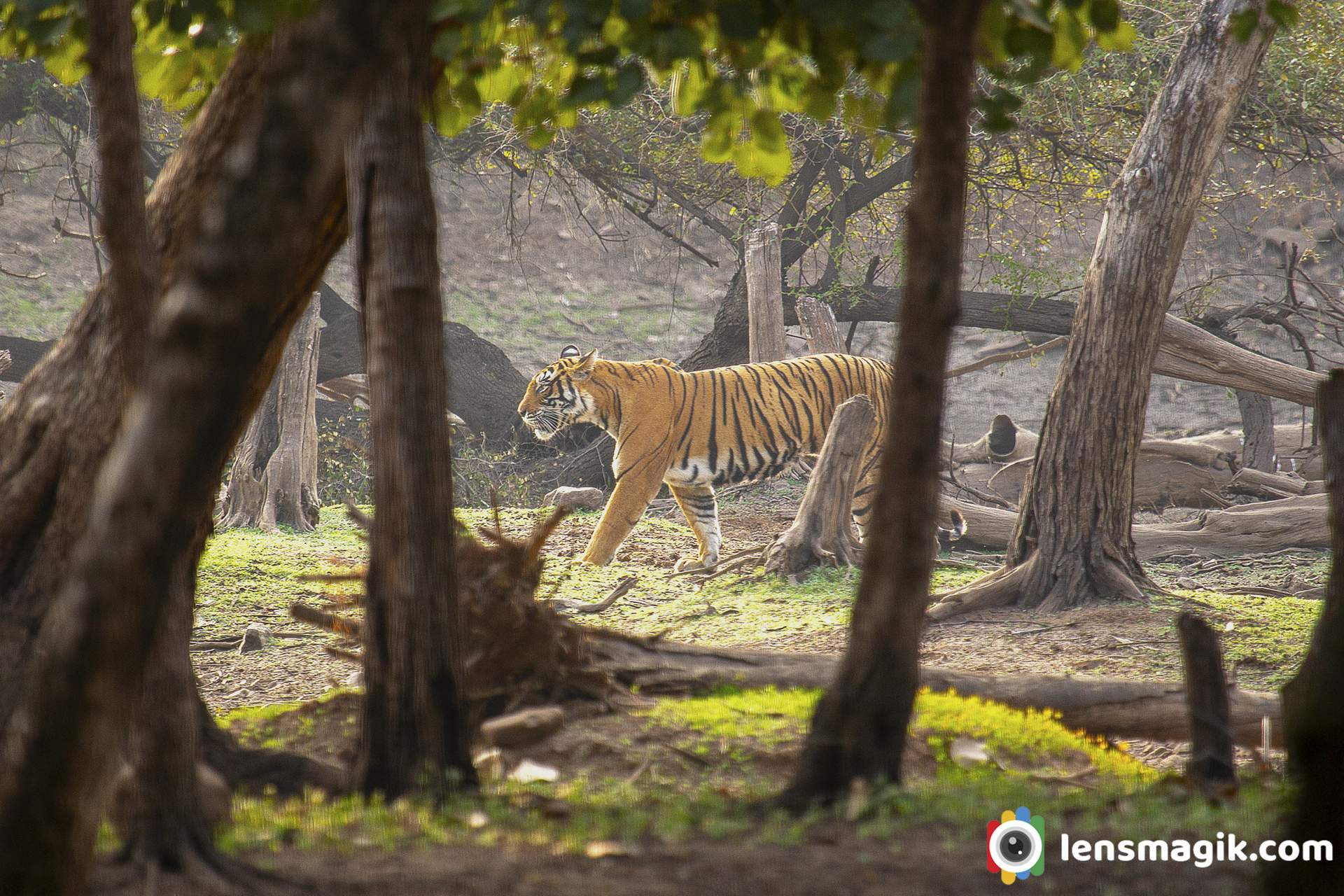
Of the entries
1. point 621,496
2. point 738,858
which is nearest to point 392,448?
point 738,858

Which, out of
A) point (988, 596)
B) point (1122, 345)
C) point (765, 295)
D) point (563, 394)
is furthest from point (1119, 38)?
point (765, 295)

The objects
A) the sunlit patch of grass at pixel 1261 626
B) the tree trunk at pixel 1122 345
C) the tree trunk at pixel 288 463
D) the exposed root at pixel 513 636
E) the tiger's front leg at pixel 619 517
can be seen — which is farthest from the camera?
the tree trunk at pixel 288 463

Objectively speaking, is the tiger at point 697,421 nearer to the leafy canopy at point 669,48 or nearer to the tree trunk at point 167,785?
the leafy canopy at point 669,48

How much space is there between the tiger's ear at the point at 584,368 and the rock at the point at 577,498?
8.64 ft

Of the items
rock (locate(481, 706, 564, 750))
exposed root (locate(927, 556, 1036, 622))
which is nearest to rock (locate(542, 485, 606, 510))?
exposed root (locate(927, 556, 1036, 622))

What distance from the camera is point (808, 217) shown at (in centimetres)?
1387

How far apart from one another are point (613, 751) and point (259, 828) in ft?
3.86

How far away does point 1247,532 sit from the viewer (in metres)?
10.1

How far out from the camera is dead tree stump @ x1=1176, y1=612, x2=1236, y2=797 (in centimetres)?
311

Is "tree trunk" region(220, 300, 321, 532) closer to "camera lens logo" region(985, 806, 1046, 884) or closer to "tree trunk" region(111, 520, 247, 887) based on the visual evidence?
"tree trunk" region(111, 520, 247, 887)

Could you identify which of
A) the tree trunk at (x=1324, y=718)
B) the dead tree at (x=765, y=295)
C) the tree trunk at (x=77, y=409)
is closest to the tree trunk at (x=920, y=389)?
the tree trunk at (x=1324, y=718)

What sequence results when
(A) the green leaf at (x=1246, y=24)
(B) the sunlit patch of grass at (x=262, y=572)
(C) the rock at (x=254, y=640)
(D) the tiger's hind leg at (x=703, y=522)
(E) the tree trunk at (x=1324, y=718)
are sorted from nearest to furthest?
(E) the tree trunk at (x=1324, y=718) → (A) the green leaf at (x=1246, y=24) → (C) the rock at (x=254, y=640) → (B) the sunlit patch of grass at (x=262, y=572) → (D) the tiger's hind leg at (x=703, y=522)

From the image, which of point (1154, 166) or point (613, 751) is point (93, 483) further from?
point (1154, 166)

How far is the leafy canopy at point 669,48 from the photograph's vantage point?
9.43 ft
